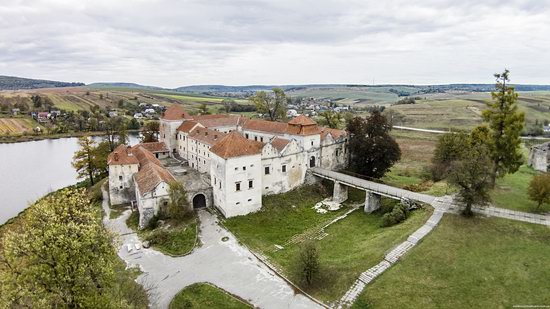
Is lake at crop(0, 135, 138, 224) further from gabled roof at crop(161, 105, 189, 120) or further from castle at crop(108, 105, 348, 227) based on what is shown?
gabled roof at crop(161, 105, 189, 120)

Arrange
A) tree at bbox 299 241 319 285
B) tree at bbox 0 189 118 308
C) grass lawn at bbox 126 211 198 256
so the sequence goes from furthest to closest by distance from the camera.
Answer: grass lawn at bbox 126 211 198 256
tree at bbox 299 241 319 285
tree at bbox 0 189 118 308

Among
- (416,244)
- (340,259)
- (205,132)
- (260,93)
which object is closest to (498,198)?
(416,244)

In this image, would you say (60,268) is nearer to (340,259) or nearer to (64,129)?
(340,259)

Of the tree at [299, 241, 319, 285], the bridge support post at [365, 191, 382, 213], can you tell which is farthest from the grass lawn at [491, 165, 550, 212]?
the tree at [299, 241, 319, 285]

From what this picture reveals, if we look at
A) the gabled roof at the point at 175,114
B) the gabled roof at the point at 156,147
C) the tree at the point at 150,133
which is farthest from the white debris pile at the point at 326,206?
the tree at the point at 150,133

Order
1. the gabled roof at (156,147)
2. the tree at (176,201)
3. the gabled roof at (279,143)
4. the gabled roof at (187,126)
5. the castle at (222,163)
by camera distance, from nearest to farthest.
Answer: the tree at (176,201) → the castle at (222,163) → the gabled roof at (279,143) → the gabled roof at (187,126) → the gabled roof at (156,147)

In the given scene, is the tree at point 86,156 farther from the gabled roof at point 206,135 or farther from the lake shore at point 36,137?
the lake shore at point 36,137
